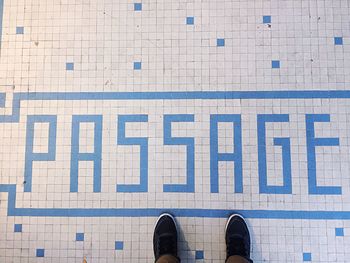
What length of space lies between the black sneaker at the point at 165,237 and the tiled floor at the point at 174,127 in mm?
44

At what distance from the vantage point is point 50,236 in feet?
5.13

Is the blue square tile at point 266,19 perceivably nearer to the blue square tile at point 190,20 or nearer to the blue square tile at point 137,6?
the blue square tile at point 190,20

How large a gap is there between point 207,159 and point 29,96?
2.97ft

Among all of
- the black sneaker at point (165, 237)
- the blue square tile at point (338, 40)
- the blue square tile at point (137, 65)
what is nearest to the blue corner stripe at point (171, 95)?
the blue square tile at point (137, 65)

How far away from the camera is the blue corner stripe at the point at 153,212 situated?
153cm

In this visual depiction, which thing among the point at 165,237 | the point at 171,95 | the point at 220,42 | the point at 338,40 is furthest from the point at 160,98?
the point at 338,40

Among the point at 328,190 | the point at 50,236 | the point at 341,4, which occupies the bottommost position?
the point at 50,236

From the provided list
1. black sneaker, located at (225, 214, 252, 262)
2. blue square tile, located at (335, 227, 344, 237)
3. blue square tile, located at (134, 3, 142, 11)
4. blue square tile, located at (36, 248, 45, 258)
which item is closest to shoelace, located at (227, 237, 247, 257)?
black sneaker, located at (225, 214, 252, 262)

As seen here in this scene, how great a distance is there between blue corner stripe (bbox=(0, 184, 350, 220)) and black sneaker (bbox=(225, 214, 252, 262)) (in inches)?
2.0

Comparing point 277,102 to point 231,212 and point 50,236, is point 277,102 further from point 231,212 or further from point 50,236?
point 50,236

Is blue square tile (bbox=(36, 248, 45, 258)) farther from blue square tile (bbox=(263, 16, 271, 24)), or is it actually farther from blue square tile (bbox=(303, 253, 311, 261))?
blue square tile (bbox=(263, 16, 271, 24))

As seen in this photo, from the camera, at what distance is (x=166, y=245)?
1492mm

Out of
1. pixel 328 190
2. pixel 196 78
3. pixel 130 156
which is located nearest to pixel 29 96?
pixel 130 156

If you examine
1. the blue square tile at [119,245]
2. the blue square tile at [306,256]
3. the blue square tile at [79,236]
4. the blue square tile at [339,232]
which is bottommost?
the blue square tile at [306,256]
